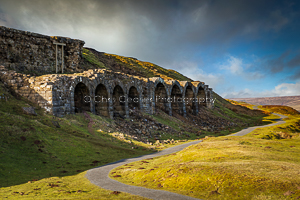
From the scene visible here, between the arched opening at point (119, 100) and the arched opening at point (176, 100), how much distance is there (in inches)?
890

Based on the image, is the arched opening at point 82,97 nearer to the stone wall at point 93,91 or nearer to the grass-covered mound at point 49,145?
the stone wall at point 93,91

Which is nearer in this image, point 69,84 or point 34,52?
point 69,84

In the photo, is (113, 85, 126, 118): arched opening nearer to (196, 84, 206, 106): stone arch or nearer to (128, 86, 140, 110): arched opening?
(128, 86, 140, 110): arched opening

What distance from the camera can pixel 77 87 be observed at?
37.3m

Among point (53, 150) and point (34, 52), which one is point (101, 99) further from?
point (34, 52)

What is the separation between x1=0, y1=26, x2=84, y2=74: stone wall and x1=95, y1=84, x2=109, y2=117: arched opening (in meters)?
16.0

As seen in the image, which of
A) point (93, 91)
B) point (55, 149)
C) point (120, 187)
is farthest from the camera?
point (93, 91)

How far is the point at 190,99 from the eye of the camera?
72.0 m

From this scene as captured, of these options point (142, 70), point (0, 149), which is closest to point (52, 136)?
point (0, 149)

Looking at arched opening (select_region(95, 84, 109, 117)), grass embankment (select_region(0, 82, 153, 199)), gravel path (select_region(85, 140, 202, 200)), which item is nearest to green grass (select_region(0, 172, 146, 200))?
grass embankment (select_region(0, 82, 153, 199))

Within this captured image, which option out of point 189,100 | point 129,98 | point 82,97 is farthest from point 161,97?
point 82,97

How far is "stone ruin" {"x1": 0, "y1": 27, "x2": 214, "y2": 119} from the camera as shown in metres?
31.6

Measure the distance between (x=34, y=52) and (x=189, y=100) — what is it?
4825cm

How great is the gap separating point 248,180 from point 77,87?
3311 centimetres
